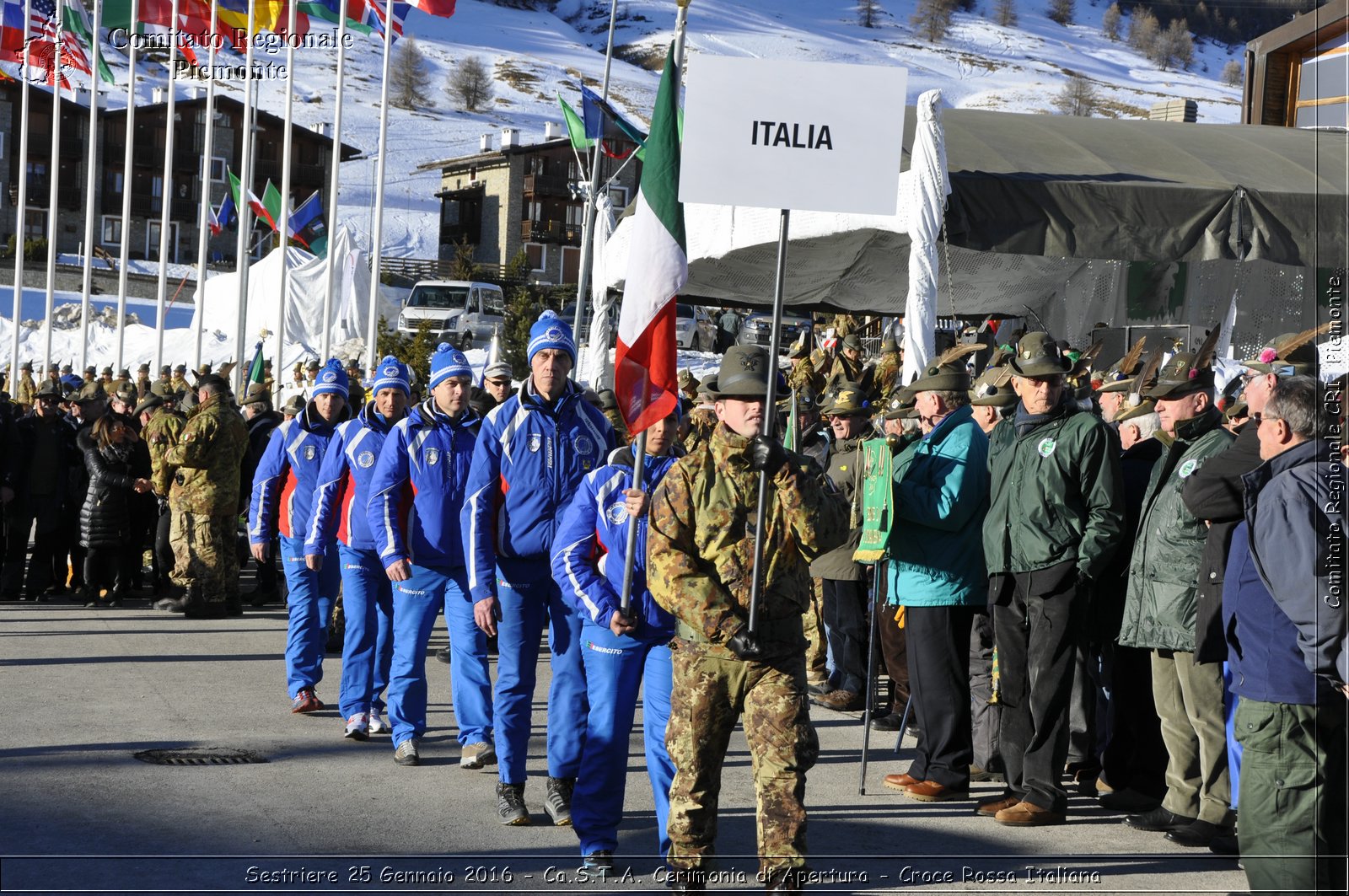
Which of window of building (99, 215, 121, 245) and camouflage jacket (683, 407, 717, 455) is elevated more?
window of building (99, 215, 121, 245)

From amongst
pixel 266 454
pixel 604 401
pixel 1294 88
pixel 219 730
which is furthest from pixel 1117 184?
pixel 1294 88

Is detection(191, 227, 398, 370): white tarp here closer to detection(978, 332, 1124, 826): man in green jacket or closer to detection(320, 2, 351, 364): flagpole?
detection(320, 2, 351, 364): flagpole

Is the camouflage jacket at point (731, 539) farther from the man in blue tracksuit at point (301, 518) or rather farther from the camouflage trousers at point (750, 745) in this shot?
the man in blue tracksuit at point (301, 518)

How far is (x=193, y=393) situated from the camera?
16.2 meters

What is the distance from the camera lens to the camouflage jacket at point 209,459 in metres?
13.4

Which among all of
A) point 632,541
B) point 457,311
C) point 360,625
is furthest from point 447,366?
point 457,311

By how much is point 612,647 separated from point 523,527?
1047mm

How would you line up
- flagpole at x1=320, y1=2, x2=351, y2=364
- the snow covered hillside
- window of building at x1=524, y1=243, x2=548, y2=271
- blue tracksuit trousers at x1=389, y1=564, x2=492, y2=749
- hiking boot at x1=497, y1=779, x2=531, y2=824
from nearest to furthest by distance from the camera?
hiking boot at x1=497, y1=779, x2=531, y2=824 → blue tracksuit trousers at x1=389, y1=564, x2=492, y2=749 → flagpole at x1=320, y1=2, x2=351, y2=364 → window of building at x1=524, y1=243, x2=548, y2=271 → the snow covered hillside

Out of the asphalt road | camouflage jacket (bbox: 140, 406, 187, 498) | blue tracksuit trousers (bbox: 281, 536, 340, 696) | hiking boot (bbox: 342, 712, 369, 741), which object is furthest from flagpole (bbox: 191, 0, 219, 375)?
hiking boot (bbox: 342, 712, 369, 741)

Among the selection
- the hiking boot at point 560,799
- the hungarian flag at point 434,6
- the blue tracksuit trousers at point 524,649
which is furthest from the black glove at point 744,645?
the hungarian flag at point 434,6

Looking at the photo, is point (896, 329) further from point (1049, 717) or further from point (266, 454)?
point (1049, 717)

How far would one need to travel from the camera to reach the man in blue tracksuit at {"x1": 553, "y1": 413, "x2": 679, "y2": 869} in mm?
6004

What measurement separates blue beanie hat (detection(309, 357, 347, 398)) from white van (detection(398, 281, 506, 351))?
1236 inches

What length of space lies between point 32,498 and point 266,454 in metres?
5.51
